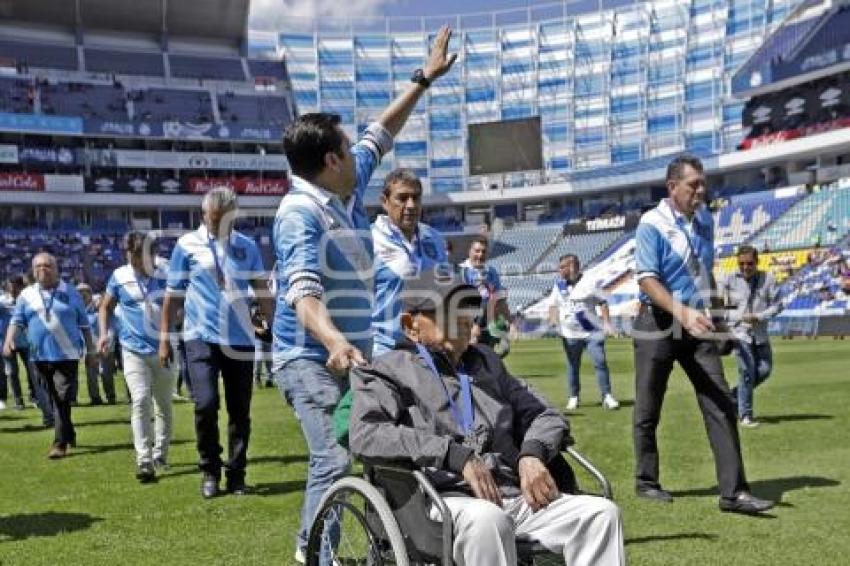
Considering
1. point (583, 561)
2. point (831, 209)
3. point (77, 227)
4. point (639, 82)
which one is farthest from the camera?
point (639, 82)

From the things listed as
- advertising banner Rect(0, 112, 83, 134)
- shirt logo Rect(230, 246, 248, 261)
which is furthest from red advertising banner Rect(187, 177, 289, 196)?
shirt logo Rect(230, 246, 248, 261)

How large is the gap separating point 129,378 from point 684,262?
4.55 meters

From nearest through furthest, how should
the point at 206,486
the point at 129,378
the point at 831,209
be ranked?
1. the point at 206,486
2. the point at 129,378
3. the point at 831,209

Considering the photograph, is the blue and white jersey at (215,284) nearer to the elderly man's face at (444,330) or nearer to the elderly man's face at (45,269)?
the elderly man's face at (45,269)

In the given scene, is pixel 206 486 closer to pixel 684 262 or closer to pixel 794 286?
pixel 684 262

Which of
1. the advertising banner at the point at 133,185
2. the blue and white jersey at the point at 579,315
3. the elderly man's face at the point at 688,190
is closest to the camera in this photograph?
the elderly man's face at the point at 688,190

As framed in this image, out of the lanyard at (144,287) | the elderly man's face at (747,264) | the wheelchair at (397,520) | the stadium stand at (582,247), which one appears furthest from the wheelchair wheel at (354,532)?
the stadium stand at (582,247)

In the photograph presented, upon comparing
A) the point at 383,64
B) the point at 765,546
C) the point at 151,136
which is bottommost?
the point at 765,546

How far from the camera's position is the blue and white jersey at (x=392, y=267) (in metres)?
4.91

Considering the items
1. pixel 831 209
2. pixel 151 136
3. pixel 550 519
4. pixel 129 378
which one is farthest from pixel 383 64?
pixel 550 519

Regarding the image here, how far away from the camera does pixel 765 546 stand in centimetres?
496

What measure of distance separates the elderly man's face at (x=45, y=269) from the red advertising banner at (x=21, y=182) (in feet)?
175

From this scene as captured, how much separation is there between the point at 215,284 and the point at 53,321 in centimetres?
339

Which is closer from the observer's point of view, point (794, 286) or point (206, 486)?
point (206, 486)
